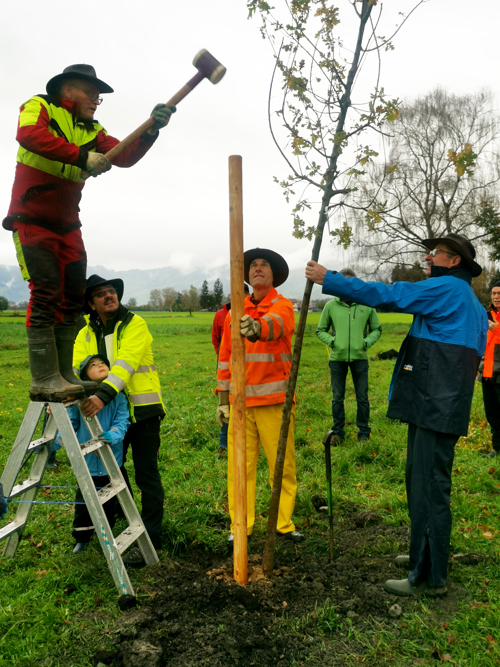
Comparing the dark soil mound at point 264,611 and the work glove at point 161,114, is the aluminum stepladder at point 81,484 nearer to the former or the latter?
the dark soil mound at point 264,611

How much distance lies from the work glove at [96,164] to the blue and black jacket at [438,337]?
1621 mm

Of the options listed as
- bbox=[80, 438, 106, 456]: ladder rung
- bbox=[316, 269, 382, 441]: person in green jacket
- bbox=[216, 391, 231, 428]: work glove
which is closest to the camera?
bbox=[80, 438, 106, 456]: ladder rung

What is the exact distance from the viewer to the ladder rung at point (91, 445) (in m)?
3.49

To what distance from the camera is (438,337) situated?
332cm

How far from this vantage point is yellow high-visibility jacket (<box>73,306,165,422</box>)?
388 centimetres

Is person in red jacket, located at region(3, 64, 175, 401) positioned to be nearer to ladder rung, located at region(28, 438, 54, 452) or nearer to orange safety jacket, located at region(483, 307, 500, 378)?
ladder rung, located at region(28, 438, 54, 452)

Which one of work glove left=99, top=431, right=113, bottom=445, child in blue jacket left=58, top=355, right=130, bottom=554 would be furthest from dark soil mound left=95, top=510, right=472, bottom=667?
work glove left=99, top=431, right=113, bottom=445

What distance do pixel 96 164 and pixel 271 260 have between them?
78.8 inches

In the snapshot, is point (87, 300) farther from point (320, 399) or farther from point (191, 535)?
point (320, 399)

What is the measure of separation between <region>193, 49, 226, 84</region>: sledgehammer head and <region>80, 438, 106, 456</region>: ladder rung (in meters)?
2.82

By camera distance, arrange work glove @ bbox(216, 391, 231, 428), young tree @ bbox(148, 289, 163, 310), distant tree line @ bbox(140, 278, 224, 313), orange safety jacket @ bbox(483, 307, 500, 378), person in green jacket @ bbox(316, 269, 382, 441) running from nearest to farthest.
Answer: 1. work glove @ bbox(216, 391, 231, 428)
2. orange safety jacket @ bbox(483, 307, 500, 378)
3. person in green jacket @ bbox(316, 269, 382, 441)
4. distant tree line @ bbox(140, 278, 224, 313)
5. young tree @ bbox(148, 289, 163, 310)

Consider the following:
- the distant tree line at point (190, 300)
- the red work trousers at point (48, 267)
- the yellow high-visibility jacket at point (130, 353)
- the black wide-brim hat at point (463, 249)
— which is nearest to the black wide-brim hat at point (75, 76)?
the red work trousers at point (48, 267)

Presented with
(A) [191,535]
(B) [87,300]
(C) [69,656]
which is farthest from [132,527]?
(B) [87,300]

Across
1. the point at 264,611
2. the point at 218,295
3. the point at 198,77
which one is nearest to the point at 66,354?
the point at 198,77
